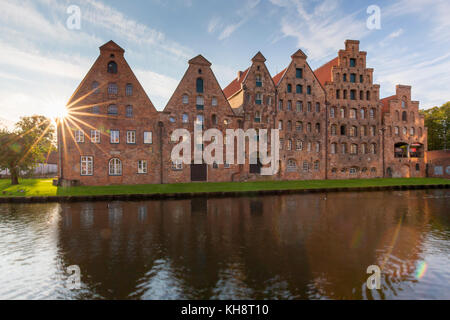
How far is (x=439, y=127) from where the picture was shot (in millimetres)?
57781

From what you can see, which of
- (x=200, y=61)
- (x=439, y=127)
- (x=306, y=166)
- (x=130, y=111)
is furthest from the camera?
(x=439, y=127)

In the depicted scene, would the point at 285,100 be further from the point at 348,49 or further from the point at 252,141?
the point at 348,49

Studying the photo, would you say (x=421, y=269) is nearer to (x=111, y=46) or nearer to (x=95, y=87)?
(x=95, y=87)

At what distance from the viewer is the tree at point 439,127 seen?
56281 millimetres

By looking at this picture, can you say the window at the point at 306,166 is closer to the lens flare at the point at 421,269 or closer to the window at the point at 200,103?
the window at the point at 200,103

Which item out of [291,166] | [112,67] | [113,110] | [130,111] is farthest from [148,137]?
[291,166]

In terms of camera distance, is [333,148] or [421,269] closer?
[421,269]

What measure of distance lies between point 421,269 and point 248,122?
99.9 feet

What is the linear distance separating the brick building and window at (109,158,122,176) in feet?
0.39

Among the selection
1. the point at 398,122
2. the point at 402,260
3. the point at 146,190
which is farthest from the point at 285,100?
the point at 402,260

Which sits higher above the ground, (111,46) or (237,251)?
(111,46)

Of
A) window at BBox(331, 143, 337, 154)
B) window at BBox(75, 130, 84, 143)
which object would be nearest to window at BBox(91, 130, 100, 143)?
window at BBox(75, 130, 84, 143)

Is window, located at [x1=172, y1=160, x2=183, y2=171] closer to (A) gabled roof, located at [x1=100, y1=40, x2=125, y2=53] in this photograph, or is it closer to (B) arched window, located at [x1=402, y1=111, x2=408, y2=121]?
(A) gabled roof, located at [x1=100, y1=40, x2=125, y2=53]

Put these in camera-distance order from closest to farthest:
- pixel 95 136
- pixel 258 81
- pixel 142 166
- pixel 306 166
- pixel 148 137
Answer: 1. pixel 95 136
2. pixel 142 166
3. pixel 148 137
4. pixel 258 81
5. pixel 306 166
